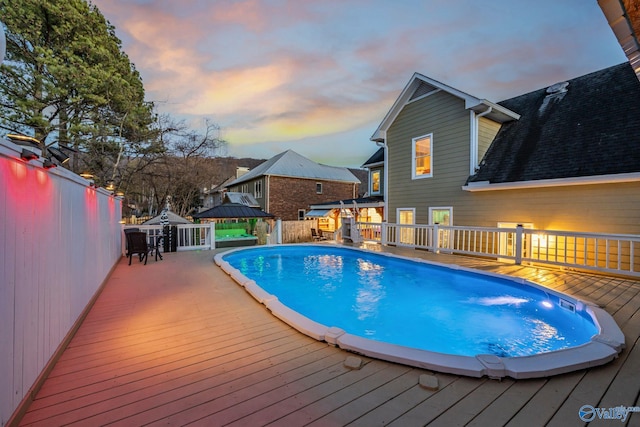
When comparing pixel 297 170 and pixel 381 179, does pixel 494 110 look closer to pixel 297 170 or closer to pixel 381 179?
pixel 381 179

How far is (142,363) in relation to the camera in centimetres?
243

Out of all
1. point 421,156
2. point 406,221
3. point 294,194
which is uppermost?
point 421,156

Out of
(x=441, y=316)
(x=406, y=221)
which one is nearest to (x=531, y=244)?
(x=441, y=316)

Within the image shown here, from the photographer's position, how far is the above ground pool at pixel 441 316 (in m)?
2.29

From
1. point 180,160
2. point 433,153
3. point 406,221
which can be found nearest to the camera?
point 433,153

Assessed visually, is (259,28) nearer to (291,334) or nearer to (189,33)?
(189,33)

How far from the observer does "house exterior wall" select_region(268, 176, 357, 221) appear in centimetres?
2081

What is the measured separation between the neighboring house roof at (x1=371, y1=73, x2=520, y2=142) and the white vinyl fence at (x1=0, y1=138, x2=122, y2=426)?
32.0 feet

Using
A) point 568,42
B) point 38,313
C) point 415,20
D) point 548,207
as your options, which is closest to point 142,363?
point 38,313

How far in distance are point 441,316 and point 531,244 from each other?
3.38 m

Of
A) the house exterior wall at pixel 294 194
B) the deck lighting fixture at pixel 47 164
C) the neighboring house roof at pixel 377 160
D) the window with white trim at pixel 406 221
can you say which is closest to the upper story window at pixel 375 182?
the neighboring house roof at pixel 377 160

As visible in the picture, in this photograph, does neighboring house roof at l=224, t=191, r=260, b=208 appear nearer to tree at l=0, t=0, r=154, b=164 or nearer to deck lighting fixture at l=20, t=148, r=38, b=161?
tree at l=0, t=0, r=154, b=164

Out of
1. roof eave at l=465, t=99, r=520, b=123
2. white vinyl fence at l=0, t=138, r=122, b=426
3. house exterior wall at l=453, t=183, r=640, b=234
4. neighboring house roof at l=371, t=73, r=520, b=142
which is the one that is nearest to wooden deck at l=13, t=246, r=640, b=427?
white vinyl fence at l=0, t=138, r=122, b=426

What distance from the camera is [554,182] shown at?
6828 mm
